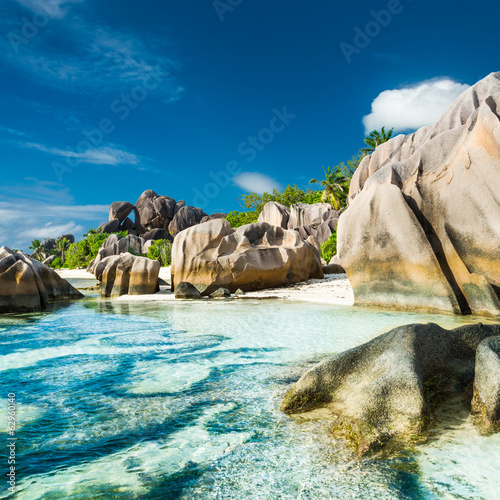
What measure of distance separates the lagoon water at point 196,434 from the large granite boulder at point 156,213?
58120 millimetres

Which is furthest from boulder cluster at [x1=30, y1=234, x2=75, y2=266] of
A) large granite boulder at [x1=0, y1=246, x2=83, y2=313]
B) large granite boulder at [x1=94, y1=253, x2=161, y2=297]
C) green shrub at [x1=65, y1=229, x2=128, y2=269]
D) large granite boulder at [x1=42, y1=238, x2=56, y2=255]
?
large granite boulder at [x1=0, y1=246, x2=83, y2=313]

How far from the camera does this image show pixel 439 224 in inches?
370

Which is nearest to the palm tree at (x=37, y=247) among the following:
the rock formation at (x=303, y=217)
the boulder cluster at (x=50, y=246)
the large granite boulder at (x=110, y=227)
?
the boulder cluster at (x=50, y=246)

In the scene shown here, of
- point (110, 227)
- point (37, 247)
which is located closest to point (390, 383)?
point (110, 227)

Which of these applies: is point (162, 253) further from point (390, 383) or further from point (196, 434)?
point (390, 383)

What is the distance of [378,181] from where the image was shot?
1065 cm

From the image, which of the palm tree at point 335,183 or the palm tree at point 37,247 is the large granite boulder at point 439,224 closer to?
the palm tree at point 335,183

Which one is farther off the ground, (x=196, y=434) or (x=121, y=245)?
(x=121, y=245)

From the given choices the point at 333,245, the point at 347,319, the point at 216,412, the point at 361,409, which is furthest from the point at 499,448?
the point at 333,245

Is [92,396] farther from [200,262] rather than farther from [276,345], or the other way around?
[200,262]

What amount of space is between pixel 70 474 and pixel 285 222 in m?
36.9

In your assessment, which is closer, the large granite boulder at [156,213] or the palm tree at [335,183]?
the palm tree at [335,183]

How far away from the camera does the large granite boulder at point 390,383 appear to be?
2979 mm

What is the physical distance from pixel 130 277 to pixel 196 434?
16.3 m
